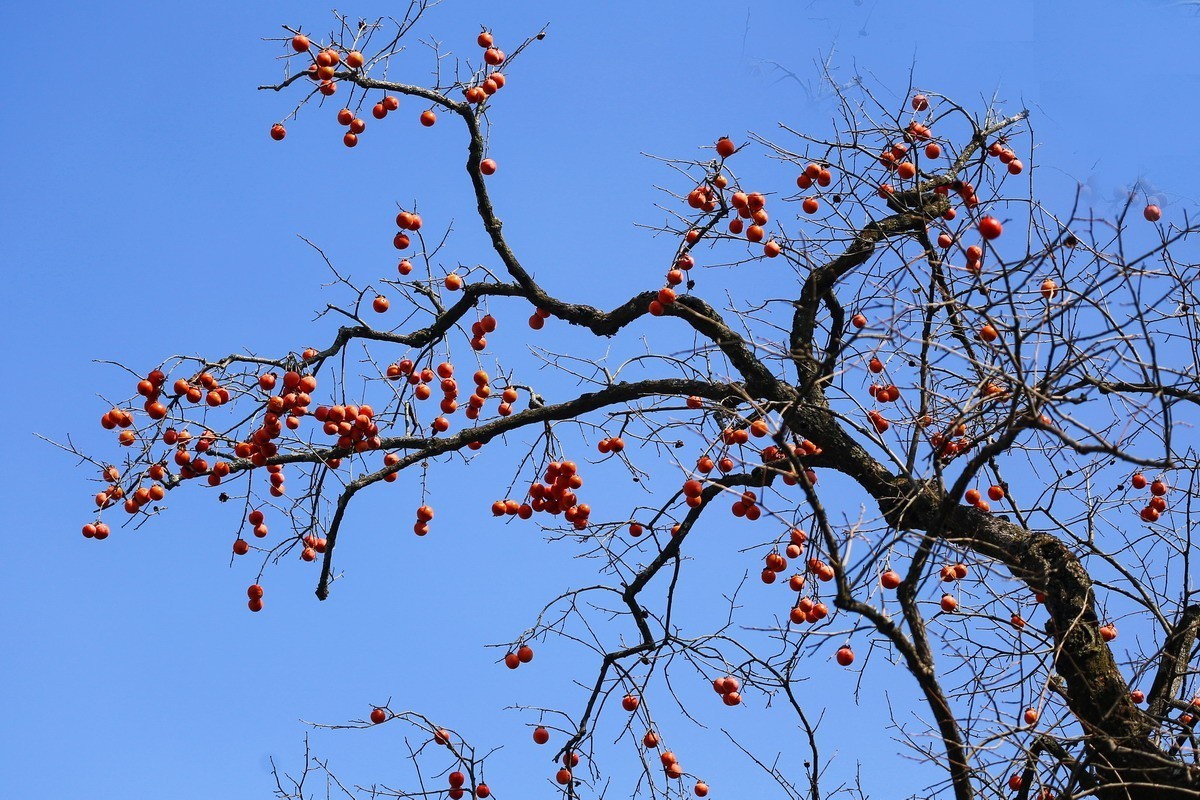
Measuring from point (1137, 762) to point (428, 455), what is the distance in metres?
2.76

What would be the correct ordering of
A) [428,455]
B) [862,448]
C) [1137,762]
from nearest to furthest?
[1137,762]
[862,448]
[428,455]

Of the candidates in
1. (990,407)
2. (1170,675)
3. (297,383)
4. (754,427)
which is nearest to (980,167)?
(990,407)

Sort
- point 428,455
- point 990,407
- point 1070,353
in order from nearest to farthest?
point 1070,353
point 990,407
point 428,455

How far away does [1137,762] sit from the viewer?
3332 millimetres

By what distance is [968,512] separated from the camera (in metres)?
3.91

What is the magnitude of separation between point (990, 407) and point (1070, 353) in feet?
1.92

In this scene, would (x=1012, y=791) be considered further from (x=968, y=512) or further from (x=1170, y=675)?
(x=968, y=512)

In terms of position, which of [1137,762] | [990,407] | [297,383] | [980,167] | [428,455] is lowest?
[1137,762]

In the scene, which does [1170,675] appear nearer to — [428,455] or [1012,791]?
[1012,791]

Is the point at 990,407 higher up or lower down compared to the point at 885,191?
lower down

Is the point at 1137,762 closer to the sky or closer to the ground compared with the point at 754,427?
closer to the ground

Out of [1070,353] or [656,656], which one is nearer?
[1070,353]

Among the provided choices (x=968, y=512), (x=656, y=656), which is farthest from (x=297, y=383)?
(x=968, y=512)

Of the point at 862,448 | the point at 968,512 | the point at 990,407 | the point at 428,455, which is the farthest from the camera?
the point at 428,455
